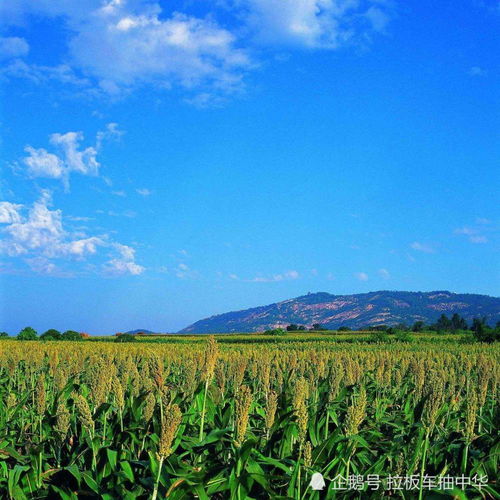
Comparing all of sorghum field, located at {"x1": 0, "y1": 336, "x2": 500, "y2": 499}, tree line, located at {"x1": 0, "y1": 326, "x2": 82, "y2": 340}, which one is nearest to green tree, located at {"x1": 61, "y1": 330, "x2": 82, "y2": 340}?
tree line, located at {"x1": 0, "y1": 326, "x2": 82, "y2": 340}

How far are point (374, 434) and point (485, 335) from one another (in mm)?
38931

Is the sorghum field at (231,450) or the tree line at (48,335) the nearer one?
the sorghum field at (231,450)

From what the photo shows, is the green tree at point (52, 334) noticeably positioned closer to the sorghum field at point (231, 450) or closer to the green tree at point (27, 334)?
the green tree at point (27, 334)

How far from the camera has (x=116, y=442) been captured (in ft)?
20.1

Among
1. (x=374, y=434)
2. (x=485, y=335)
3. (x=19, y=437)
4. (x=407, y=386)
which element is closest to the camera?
(x=374, y=434)

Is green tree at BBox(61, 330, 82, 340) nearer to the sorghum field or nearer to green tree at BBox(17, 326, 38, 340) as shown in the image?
green tree at BBox(17, 326, 38, 340)

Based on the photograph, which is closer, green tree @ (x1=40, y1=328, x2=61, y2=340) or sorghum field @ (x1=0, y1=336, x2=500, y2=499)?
sorghum field @ (x1=0, y1=336, x2=500, y2=499)

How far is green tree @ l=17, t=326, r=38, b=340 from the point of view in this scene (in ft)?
166

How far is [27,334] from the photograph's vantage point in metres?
51.0

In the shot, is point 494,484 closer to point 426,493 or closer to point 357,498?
point 426,493

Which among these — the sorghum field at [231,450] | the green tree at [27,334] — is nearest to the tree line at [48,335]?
the green tree at [27,334]

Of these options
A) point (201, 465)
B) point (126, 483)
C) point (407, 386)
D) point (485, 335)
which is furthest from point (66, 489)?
point (485, 335)

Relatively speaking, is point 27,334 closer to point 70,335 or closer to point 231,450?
point 70,335

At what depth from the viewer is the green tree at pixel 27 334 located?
166 ft
